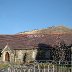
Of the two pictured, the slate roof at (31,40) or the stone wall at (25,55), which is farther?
the slate roof at (31,40)

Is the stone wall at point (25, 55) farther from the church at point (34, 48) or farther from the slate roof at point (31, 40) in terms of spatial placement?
the slate roof at point (31, 40)

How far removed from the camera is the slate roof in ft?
171

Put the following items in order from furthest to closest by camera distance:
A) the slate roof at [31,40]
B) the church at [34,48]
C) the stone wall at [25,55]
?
the slate roof at [31,40], the stone wall at [25,55], the church at [34,48]

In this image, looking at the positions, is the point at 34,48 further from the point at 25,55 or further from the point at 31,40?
the point at 31,40

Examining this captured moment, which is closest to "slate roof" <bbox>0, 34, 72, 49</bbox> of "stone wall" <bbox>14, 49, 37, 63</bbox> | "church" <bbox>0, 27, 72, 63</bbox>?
"church" <bbox>0, 27, 72, 63</bbox>

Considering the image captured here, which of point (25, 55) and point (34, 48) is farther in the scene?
point (25, 55)

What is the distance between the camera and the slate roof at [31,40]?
52.1m

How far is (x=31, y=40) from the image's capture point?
54562mm

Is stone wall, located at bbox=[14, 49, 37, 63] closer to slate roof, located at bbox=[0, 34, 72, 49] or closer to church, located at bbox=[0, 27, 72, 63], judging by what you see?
church, located at bbox=[0, 27, 72, 63]

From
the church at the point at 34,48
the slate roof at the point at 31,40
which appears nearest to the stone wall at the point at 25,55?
the church at the point at 34,48

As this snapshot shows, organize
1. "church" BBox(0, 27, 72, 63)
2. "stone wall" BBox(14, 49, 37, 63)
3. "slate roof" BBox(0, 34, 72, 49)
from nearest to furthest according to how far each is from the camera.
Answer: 1. "church" BBox(0, 27, 72, 63)
2. "stone wall" BBox(14, 49, 37, 63)
3. "slate roof" BBox(0, 34, 72, 49)

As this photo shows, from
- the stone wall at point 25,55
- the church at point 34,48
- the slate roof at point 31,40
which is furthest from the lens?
the slate roof at point 31,40

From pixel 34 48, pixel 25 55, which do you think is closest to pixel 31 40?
pixel 34 48

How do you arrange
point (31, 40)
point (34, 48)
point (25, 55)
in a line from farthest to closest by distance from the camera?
point (31, 40) → point (25, 55) → point (34, 48)
